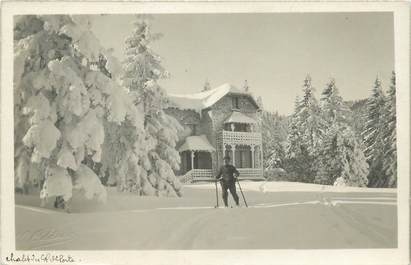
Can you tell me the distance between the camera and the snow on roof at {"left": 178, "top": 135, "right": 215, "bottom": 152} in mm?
7209

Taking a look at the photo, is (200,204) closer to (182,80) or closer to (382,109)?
(182,80)

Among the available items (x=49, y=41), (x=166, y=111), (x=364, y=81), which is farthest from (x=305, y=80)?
(x=49, y=41)

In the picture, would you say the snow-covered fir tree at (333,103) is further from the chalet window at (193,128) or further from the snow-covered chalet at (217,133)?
the chalet window at (193,128)

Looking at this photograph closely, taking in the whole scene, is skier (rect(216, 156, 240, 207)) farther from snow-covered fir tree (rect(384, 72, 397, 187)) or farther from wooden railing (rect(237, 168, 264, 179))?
snow-covered fir tree (rect(384, 72, 397, 187))

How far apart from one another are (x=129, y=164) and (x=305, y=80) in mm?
3304

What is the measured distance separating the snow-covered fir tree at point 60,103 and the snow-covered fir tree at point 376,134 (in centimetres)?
403

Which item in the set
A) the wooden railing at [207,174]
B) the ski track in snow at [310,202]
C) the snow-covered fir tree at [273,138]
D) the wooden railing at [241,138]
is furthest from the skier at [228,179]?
the snow-covered fir tree at [273,138]

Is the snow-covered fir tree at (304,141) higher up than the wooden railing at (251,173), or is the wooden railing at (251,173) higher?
the snow-covered fir tree at (304,141)

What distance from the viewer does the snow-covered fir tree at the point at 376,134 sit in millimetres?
6883

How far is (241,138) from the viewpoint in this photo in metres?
7.14

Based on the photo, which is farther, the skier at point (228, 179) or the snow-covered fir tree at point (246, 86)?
the snow-covered fir tree at point (246, 86)

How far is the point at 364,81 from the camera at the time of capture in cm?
703

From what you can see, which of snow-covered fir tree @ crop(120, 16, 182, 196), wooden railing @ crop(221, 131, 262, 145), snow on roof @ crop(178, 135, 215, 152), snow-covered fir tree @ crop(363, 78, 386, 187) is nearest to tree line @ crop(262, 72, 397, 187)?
snow-covered fir tree @ crop(363, 78, 386, 187)

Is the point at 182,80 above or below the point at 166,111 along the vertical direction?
above
